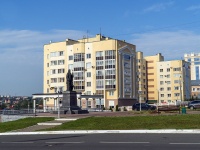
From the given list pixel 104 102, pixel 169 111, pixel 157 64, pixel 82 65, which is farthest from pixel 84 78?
pixel 169 111

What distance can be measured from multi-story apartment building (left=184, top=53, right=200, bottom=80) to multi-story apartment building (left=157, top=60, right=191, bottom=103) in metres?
69.0

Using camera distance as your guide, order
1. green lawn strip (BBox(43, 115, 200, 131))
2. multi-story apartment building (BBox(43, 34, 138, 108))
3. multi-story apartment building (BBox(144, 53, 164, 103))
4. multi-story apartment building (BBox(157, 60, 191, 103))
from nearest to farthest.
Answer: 1. green lawn strip (BBox(43, 115, 200, 131))
2. multi-story apartment building (BBox(43, 34, 138, 108))
3. multi-story apartment building (BBox(157, 60, 191, 103))
4. multi-story apartment building (BBox(144, 53, 164, 103))

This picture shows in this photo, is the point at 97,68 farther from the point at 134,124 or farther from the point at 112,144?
the point at 112,144

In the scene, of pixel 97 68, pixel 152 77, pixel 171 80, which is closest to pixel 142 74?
pixel 152 77

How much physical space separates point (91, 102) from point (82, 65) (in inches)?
415

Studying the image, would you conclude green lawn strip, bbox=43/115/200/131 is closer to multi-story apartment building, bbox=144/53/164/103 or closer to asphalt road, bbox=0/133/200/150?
asphalt road, bbox=0/133/200/150

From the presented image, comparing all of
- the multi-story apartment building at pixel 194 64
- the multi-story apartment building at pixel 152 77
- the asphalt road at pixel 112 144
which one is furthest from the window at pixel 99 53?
the multi-story apartment building at pixel 194 64

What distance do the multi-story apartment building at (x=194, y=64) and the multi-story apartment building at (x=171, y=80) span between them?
2716 inches

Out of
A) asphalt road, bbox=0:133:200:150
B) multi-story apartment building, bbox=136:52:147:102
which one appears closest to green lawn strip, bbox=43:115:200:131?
asphalt road, bbox=0:133:200:150

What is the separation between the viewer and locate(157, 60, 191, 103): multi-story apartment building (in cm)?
11731

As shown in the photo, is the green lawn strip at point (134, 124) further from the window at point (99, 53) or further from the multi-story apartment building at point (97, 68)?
the window at point (99, 53)

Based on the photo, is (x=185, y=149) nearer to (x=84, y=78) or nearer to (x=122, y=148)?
(x=122, y=148)

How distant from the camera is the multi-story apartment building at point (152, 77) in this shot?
12306cm

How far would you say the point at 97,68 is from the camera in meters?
84.9
